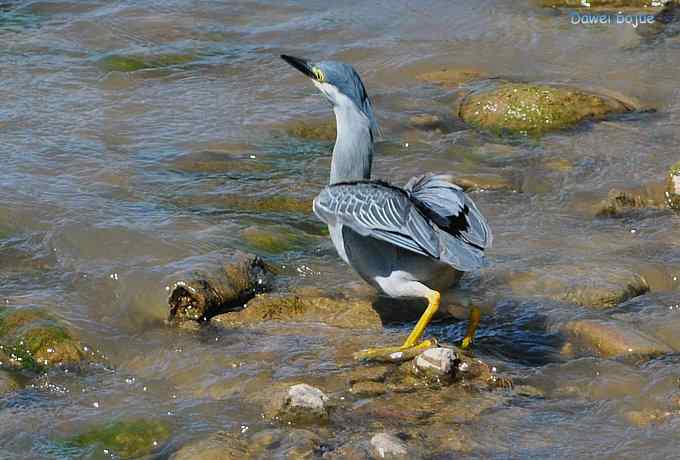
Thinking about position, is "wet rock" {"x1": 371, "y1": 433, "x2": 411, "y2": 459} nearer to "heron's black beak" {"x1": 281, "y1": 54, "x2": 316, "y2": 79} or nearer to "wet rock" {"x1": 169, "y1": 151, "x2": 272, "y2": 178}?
"heron's black beak" {"x1": 281, "y1": 54, "x2": 316, "y2": 79}

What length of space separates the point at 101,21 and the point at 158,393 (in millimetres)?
6443

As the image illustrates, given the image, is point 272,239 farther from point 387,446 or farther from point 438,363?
point 387,446

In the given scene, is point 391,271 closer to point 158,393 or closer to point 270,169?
point 158,393

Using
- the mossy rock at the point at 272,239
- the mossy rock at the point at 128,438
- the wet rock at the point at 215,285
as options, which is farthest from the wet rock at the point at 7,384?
the mossy rock at the point at 272,239

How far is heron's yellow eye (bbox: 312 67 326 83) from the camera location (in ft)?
18.8

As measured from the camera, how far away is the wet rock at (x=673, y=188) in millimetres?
7121

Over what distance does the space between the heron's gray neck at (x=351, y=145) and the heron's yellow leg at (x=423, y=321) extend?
0.72 metres

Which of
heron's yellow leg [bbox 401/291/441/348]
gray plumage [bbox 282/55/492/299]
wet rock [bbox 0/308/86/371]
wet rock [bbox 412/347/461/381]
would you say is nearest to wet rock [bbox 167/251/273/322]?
wet rock [bbox 0/308/86/371]

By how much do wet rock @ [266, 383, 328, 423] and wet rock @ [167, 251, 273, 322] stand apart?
1138 mm

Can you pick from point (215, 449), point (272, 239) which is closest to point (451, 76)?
point (272, 239)

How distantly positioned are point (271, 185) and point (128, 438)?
2.98 metres

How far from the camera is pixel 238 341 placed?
5.53m

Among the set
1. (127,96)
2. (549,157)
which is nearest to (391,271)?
(549,157)

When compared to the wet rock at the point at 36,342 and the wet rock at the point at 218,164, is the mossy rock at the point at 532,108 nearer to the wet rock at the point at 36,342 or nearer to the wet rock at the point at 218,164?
the wet rock at the point at 218,164
